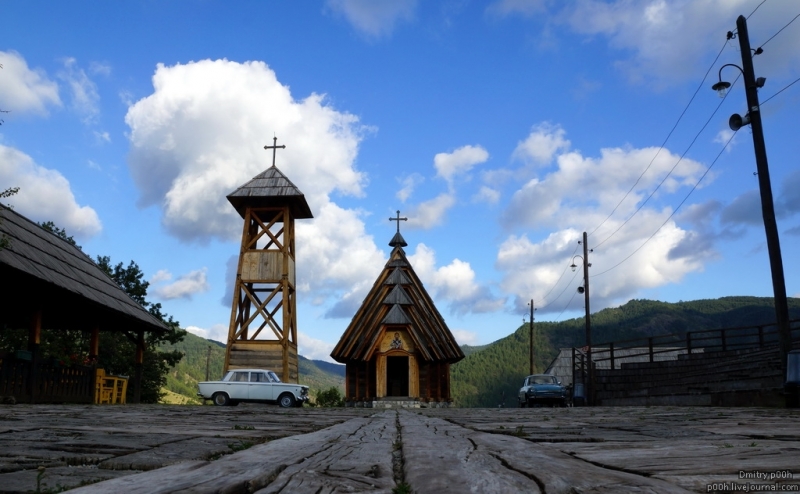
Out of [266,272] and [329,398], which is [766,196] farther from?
[329,398]

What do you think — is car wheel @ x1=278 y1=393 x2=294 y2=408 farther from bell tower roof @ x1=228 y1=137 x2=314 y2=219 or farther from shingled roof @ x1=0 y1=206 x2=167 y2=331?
bell tower roof @ x1=228 y1=137 x2=314 y2=219

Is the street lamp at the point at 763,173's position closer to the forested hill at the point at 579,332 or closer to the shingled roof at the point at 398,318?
the shingled roof at the point at 398,318

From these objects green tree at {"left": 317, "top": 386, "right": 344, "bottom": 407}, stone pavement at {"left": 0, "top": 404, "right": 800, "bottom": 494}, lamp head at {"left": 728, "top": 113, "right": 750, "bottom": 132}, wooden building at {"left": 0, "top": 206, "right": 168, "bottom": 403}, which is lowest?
green tree at {"left": 317, "top": 386, "right": 344, "bottom": 407}

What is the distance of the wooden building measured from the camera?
1480cm

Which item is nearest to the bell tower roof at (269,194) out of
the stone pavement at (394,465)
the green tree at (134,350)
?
the green tree at (134,350)

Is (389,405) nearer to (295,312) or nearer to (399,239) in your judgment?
(295,312)

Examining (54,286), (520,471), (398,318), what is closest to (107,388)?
(54,286)

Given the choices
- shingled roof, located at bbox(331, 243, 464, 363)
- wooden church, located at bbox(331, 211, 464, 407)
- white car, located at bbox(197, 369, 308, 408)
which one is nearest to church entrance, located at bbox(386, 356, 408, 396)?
wooden church, located at bbox(331, 211, 464, 407)

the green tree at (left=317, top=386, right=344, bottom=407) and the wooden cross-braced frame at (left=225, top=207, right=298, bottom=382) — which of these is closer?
the wooden cross-braced frame at (left=225, top=207, right=298, bottom=382)

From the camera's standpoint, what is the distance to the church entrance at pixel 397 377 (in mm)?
34500

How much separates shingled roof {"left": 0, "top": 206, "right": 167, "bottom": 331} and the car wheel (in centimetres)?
473

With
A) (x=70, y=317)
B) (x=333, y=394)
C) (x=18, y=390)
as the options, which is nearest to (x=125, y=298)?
(x=70, y=317)

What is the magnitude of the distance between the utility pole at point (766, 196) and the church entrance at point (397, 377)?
22.3 m

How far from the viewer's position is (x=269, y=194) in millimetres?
29141
